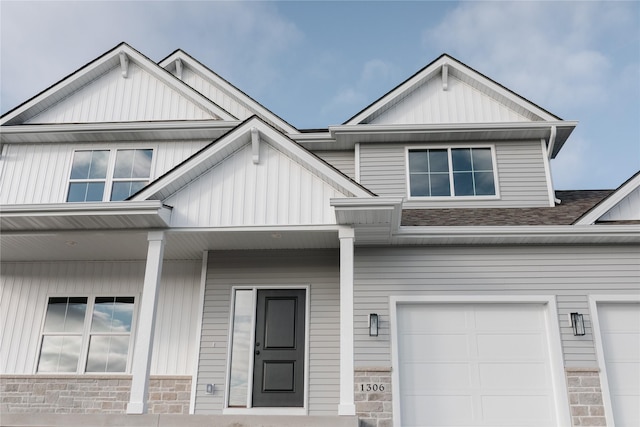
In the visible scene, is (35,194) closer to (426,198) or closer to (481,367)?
(426,198)

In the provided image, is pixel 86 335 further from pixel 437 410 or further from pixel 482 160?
pixel 482 160

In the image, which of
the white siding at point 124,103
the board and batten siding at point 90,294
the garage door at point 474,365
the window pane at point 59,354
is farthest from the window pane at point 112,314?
the garage door at point 474,365

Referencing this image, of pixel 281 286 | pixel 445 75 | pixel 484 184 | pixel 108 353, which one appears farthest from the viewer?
pixel 445 75

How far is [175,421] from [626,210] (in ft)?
24.8

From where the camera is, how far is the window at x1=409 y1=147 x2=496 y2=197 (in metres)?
9.59

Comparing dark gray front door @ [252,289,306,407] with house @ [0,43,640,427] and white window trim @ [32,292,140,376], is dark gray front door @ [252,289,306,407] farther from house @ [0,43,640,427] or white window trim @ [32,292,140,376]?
white window trim @ [32,292,140,376]

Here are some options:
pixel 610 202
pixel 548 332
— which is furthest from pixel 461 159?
pixel 548 332

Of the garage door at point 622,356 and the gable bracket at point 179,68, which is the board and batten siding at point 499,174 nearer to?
the garage door at point 622,356

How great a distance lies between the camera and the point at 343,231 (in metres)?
7.18

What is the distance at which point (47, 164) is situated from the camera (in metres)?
10.0

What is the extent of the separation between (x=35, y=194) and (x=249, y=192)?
5.09 meters

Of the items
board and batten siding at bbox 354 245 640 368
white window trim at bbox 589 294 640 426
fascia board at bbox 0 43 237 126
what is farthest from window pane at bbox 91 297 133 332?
white window trim at bbox 589 294 640 426

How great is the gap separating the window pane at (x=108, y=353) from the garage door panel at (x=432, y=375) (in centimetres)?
492

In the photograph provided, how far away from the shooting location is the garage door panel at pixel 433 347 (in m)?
7.77
